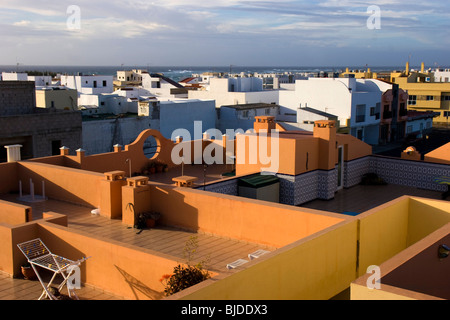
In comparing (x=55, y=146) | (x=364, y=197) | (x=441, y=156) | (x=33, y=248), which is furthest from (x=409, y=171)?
(x=55, y=146)

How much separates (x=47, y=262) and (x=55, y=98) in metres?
38.0

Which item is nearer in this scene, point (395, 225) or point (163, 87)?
point (395, 225)

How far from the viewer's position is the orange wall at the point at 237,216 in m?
11.5

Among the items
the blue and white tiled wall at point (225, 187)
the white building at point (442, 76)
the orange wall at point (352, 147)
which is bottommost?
the blue and white tiled wall at point (225, 187)

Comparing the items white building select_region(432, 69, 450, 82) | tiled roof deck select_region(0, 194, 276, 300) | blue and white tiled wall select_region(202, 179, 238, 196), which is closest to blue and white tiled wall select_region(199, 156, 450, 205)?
blue and white tiled wall select_region(202, 179, 238, 196)

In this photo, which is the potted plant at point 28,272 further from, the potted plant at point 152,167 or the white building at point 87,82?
the white building at point 87,82

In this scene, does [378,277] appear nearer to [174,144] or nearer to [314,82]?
[174,144]

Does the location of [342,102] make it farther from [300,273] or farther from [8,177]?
[300,273]

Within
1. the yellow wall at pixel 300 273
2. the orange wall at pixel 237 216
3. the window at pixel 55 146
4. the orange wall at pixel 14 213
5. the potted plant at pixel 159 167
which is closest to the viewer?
the yellow wall at pixel 300 273

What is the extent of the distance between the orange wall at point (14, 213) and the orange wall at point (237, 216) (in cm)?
326

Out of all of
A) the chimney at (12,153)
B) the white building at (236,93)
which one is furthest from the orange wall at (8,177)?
the white building at (236,93)

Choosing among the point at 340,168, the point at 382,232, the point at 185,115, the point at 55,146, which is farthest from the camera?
the point at 185,115

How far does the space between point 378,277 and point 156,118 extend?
3541 centimetres

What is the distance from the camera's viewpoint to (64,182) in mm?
16266
